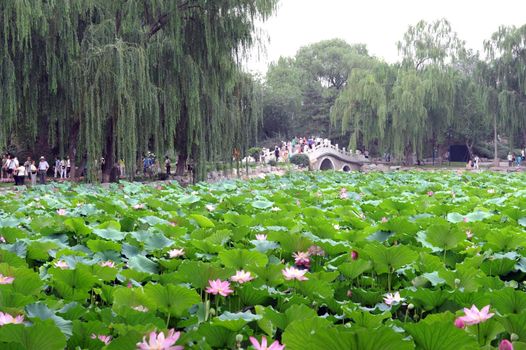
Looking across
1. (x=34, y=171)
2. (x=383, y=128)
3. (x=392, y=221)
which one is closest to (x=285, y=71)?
(x=383, y=128)

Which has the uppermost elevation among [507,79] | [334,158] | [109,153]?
[507,79]

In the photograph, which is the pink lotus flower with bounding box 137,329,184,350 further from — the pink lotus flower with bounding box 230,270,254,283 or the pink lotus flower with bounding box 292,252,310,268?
the pink lotus flower with bounding box 292,252,310,268

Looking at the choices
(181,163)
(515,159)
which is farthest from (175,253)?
(515,159)

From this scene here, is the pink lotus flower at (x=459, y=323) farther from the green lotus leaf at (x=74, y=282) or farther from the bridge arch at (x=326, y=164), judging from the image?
the bridge arch at (x=326, y=164)

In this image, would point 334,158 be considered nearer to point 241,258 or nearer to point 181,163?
point 181,163

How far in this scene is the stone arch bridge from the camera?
3222 centimetres

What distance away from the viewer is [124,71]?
10461 millimetres

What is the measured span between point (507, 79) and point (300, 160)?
1089 centimetres

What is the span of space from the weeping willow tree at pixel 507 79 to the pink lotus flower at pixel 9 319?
1078 inches

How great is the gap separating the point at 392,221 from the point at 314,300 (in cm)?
104

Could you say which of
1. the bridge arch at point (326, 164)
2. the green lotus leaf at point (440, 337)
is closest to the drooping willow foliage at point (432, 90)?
the bridge arch at point (326, 164)

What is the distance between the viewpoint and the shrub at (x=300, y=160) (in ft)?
98.8

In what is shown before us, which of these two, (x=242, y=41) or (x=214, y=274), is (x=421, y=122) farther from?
(x=214, y=274)

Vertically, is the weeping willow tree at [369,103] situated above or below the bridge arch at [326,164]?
above
